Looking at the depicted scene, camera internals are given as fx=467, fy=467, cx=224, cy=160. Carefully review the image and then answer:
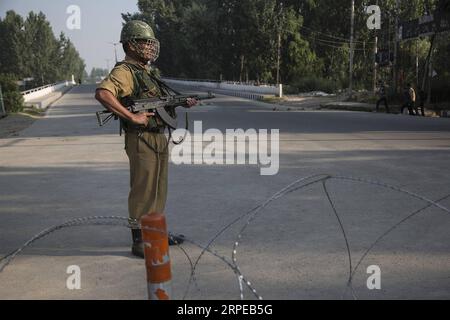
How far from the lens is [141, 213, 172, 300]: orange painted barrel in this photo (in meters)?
2.08

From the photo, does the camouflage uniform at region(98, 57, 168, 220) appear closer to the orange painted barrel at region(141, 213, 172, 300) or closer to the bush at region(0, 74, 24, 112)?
the orange painted barrel at region(141, 213, 172, 300)

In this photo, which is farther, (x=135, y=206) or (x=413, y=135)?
(x=413, y=135)

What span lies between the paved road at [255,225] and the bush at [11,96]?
15894 mm

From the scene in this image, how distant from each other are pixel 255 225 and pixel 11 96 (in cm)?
2308

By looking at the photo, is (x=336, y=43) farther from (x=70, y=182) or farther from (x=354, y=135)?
(x=70, y=182)

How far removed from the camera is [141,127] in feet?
12.6

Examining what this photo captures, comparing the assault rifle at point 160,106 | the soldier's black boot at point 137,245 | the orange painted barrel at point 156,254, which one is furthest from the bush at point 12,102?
the orange painted barrel at point 156,254

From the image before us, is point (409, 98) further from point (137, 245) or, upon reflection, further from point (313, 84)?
point (313, 84)

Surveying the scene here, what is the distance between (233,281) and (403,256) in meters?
1.49

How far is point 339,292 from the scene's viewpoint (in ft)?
10.7

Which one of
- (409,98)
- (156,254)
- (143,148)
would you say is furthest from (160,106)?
(409,98)

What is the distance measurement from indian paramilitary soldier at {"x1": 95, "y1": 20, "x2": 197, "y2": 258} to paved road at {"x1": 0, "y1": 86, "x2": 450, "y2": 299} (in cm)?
53

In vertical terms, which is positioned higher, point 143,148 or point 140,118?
point 140,118

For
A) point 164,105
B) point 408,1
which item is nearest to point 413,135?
point 164,105
